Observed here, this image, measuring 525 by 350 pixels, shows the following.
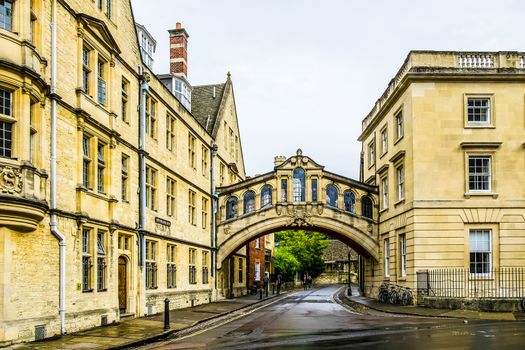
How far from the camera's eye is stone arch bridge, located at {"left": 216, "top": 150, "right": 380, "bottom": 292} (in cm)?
4056

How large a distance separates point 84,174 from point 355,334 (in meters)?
9.45

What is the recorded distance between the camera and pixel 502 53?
107 feet

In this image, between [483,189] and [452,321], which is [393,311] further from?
[483,189]

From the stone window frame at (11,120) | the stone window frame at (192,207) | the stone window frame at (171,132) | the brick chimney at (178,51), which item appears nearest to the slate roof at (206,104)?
the brick chimney at (178,51)

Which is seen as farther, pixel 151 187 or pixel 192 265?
pixel 192 265

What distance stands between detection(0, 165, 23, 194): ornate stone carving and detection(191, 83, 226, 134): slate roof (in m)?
26.5

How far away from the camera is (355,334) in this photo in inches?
739

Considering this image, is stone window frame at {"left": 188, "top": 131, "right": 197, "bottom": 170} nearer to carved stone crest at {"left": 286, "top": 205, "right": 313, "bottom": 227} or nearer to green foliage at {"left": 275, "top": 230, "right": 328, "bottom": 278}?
carved stone crest at {"left": 286, "top": 205, "right": 313, "bottom": 227}

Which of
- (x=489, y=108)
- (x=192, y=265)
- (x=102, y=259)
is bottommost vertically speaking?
(x=192, y=265)

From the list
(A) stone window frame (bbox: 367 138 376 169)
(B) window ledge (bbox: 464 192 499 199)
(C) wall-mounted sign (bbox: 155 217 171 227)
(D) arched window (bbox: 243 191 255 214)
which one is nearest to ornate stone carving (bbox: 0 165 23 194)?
(C) wall-mounted sign (bbox: 155 217 171 227)

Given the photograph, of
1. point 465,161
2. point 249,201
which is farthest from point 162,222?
point 465,161

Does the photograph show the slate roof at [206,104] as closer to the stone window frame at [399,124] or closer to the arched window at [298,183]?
the arched window at [298,183]

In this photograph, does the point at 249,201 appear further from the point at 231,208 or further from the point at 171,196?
the point at 171,196

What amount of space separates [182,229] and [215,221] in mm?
8257
